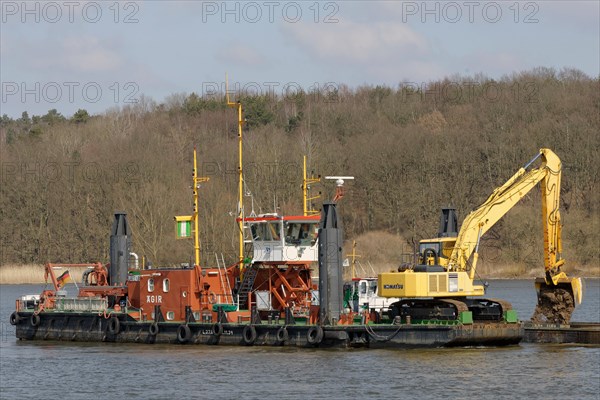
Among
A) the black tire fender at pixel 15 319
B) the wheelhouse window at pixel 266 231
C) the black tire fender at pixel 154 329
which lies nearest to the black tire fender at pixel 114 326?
the black tire fender at pixel 154 329

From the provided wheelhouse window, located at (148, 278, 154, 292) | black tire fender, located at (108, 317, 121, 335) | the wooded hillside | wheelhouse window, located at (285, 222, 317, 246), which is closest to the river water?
black tire fender, located at (108, 317, 121, 335)

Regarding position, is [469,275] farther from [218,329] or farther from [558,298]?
[218,329]

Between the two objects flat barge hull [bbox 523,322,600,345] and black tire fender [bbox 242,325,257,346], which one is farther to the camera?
flat barge hull [bbox 523,322,600,345]

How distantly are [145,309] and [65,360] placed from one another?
14.7ft

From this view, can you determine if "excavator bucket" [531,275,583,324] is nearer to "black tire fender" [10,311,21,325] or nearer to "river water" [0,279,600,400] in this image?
"river water" [0,279,600,400]

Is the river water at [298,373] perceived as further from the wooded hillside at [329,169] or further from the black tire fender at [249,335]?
the wooded hillside at [329,169]

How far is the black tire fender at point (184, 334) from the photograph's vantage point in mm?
43000

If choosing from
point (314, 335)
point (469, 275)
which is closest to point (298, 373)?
point (314, 335)


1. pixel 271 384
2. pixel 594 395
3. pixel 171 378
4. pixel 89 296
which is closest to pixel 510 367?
pixel 594 395

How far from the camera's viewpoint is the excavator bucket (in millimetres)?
44438

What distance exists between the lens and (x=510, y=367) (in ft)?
121

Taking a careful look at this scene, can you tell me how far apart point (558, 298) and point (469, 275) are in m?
4.39

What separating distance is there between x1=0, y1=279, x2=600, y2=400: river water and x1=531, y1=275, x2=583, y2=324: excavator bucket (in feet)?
10.6

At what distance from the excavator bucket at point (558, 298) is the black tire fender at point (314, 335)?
9153mm
